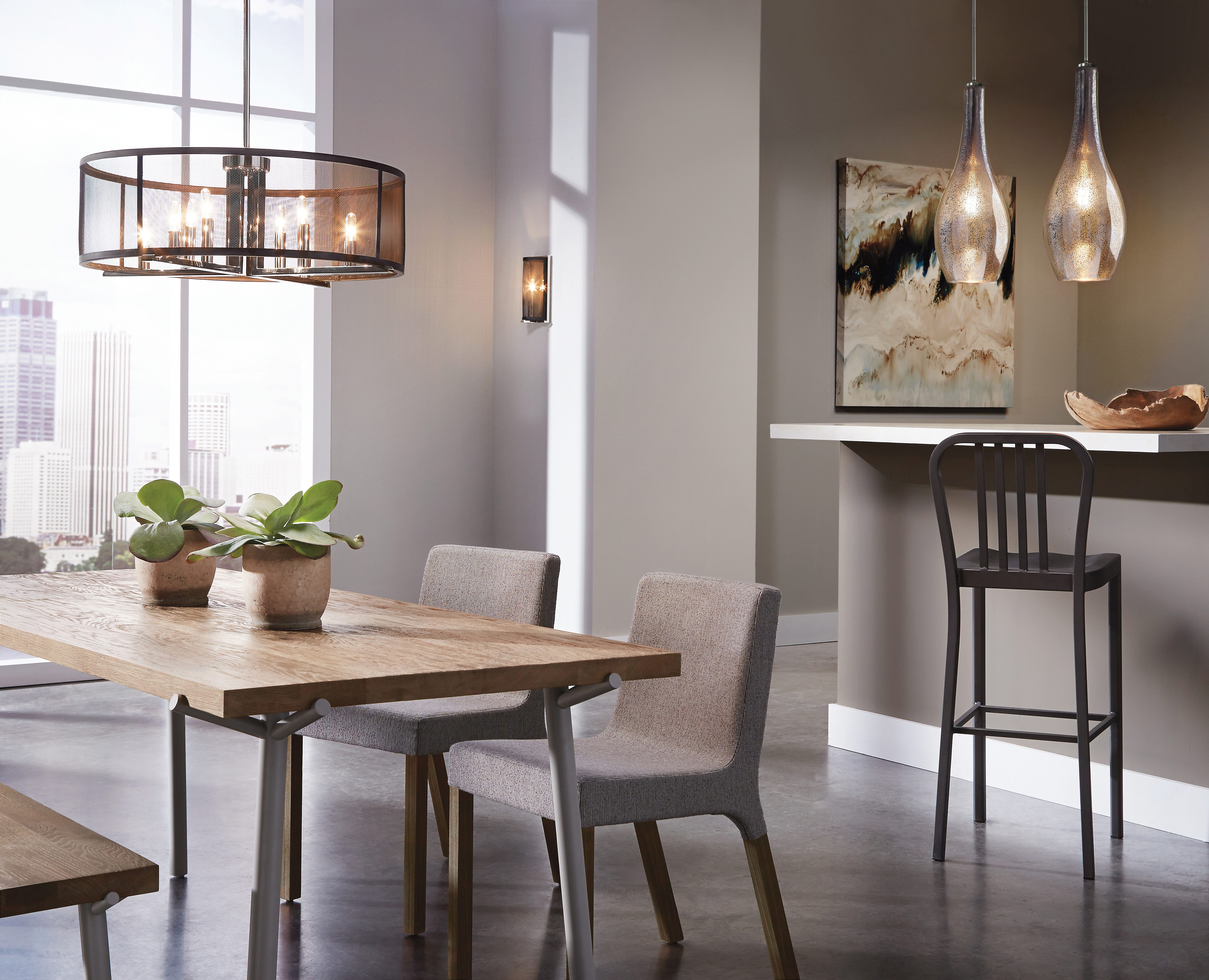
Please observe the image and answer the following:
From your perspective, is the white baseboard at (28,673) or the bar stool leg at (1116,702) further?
the white baseboard at (28,673)

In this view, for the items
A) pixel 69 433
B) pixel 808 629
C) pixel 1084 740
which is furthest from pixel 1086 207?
pixel 69 433

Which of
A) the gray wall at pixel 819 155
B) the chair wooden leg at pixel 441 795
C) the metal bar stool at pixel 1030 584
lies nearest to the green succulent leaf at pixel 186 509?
the chair wooden leg at pixel 441 795

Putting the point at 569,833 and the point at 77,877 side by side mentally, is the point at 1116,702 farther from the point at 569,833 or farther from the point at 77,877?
the point at 77,877

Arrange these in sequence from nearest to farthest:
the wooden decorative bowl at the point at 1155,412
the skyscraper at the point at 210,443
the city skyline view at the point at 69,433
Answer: the wooden decorative bowl at the point at 1155,412
the city skyline view at the point at 69,433
the skyscraper at the point at 210,443

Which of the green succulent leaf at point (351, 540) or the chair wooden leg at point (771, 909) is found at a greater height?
the green succulent leaf at point (351, 540)

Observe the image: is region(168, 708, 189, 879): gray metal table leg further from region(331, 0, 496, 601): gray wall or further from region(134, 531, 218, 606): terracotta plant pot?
region(331, 0, 496, 601): gray wall

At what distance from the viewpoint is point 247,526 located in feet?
8.12

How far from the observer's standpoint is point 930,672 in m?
4.19

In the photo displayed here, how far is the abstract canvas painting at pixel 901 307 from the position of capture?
6719 mm

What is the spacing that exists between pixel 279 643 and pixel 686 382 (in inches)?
162

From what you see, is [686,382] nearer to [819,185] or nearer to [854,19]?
[819,185]

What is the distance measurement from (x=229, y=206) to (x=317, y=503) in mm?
587

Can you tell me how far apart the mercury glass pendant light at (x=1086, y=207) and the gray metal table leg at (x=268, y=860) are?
2.68 m

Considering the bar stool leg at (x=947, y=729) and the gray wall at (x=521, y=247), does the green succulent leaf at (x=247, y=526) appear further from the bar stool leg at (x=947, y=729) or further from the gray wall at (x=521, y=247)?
the gray wall at (x=521, y=247)
